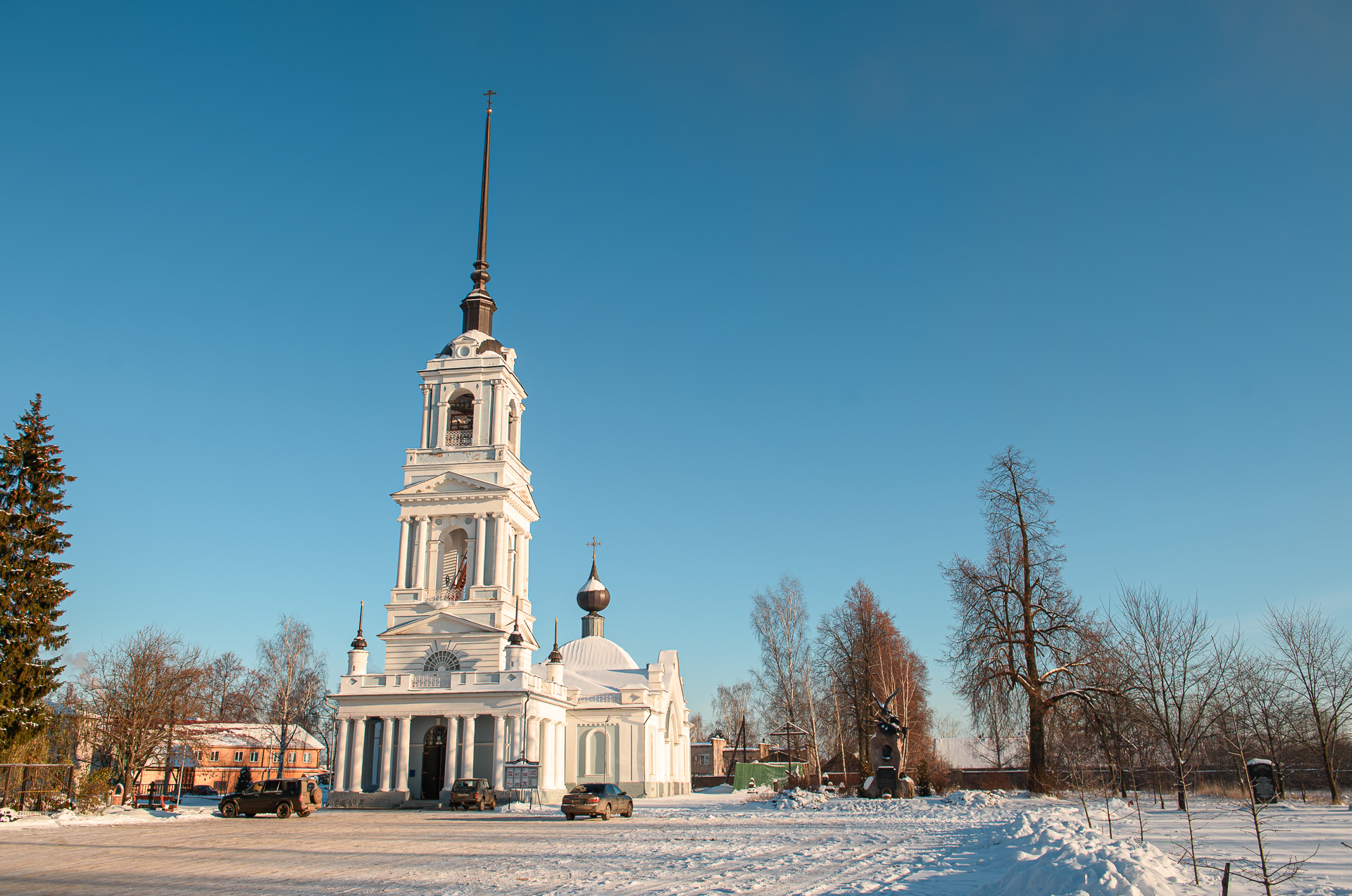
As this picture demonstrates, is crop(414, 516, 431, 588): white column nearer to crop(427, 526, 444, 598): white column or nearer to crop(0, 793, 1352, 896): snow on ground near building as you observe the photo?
crop(427, 526, 444, 598): white column

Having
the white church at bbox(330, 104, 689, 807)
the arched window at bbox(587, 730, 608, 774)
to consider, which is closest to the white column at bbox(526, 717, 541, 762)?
the white church at bbox(330, 104, 689, 807)

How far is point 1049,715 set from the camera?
33.0 m

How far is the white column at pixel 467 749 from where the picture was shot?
40031 millimetres

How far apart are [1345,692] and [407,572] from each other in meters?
40.4

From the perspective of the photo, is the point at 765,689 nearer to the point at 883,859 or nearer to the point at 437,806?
the point at 437,806

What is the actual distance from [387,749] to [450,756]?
9.46 ft

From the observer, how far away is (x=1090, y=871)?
9766 mm

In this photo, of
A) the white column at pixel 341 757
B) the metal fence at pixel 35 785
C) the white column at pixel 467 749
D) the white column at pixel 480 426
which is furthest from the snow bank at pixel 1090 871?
the white column at pixel 480 426

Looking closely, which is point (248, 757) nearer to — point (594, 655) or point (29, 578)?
point (594, 655)

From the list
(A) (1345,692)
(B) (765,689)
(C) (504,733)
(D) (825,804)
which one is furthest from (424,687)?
(A) (1345,692)

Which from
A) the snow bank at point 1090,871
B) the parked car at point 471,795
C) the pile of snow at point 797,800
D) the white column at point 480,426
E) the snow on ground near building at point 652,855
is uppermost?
the white column at point 480,426

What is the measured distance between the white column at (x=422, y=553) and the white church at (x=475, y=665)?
7 centimetres

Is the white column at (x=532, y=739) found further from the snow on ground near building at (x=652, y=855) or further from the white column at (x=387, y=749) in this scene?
the snow on ground near building at (x=652, y=855)

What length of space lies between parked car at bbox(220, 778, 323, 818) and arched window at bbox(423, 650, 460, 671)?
12592 mm
